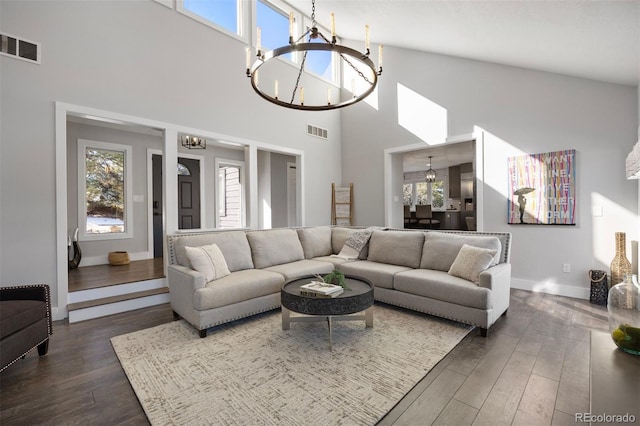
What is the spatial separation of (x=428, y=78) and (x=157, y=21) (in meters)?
4.29

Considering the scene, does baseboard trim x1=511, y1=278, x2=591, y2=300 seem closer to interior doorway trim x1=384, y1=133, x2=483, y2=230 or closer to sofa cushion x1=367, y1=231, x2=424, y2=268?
sofa cushion x1=367, y1=231, x2=424, y2=268

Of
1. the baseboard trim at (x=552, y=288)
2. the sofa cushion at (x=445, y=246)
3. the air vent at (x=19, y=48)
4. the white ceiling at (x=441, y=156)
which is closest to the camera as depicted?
the air vent at (x=19, y=48)

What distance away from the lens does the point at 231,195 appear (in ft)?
24.2

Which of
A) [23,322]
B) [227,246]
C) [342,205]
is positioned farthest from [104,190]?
[342,205]

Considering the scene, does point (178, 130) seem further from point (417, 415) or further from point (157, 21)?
point (417, 415)

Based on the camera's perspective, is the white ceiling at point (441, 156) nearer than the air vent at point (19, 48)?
No

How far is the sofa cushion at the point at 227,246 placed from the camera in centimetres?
335

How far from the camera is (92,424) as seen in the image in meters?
1.64

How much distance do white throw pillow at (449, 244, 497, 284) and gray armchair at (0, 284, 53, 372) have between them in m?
3.70

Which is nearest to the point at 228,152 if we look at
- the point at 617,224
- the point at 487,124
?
the point at 487,124

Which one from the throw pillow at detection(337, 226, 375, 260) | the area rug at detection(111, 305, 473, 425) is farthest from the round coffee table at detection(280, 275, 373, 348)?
the throw pillow at detection(337, 226, 375, 260)

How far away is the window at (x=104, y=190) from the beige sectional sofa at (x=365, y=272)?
9.37 ft

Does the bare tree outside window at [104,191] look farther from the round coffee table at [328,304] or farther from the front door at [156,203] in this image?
the round coffee table at [328,304]

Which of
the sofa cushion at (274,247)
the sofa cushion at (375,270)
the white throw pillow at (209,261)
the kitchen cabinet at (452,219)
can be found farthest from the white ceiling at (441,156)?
the white throw pillow at (209,261)
